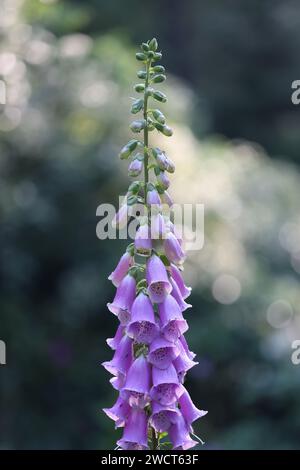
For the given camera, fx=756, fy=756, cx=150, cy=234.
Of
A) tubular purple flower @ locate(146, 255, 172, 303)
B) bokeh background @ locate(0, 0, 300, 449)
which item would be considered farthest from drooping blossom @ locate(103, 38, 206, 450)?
bokeh background @ locate(0, 0, 300, 449)

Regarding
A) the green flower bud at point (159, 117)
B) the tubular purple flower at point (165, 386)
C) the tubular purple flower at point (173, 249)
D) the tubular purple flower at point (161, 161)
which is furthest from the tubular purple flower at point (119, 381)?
the green flower bud at point (159, 117)

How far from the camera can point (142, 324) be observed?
2.23 metres

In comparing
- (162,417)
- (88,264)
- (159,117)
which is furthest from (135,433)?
(88,264)

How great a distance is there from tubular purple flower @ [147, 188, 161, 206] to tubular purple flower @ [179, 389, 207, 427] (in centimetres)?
57

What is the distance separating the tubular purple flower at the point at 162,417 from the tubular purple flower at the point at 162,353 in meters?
0.11

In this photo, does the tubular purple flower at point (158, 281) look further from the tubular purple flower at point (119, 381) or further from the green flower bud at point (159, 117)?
the green flower bud at point (159, 117)

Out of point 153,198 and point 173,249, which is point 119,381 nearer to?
point 173,249

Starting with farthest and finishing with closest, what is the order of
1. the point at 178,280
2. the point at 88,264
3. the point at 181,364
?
the point at 88,264, the point at 178,280, the point at 181,364

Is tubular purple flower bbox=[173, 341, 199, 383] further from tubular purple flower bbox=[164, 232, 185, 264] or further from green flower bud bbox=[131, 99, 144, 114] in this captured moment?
green flower bud bbox=[131, 99, 144, 114]

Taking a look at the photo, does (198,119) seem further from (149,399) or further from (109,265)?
(149,399)

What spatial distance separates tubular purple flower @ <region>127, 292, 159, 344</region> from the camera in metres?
2.19

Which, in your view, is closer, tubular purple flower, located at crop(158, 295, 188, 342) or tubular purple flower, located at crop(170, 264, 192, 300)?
tubular purple flower, located at crop(158, 295, 188, 342)

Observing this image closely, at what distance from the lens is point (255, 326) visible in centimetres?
788

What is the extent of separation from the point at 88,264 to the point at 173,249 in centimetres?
637
